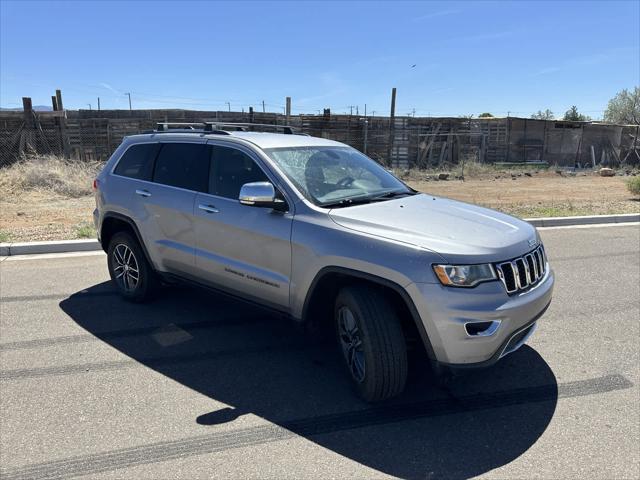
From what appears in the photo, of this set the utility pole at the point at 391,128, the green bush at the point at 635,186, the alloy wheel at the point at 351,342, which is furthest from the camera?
the utility pole at the point at 391,128

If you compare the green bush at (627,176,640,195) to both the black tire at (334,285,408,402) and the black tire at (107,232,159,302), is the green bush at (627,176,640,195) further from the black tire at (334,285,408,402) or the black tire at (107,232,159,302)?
the black tire at (107,232,159,302)

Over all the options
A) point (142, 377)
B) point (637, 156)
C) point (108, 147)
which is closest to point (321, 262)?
point (142, 377)

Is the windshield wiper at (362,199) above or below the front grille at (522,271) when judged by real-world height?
above

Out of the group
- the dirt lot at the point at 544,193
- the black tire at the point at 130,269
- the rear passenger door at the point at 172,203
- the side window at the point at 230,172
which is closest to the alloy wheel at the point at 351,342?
the side window at the point at 230,172

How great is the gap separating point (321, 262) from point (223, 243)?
3.51ft

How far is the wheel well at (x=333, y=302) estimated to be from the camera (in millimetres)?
3311

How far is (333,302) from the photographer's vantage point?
3.72m

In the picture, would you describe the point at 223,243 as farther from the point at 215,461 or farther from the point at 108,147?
the point at 108,147

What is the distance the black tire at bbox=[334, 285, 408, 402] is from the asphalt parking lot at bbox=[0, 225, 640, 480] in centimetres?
20

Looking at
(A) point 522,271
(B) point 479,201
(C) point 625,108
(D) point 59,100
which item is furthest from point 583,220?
(C) point 625,108

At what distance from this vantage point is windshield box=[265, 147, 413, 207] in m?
3.84

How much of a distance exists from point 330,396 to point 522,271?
1.55 metres

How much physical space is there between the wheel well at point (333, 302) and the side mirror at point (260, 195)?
66 cm

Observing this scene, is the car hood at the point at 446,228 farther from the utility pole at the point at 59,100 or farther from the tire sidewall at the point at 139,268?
the utility pole at the point at 59,100
